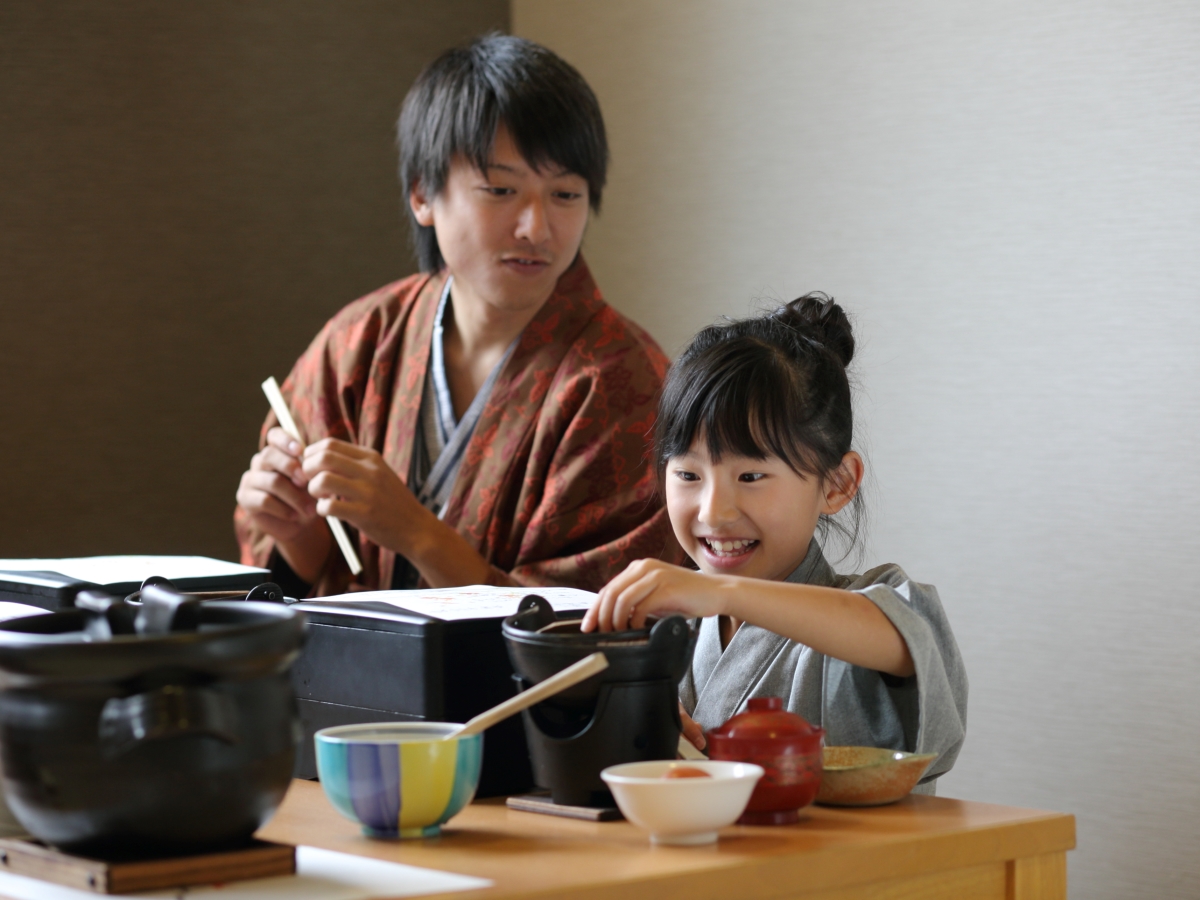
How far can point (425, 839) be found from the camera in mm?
826

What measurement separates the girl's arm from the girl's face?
0.71ft

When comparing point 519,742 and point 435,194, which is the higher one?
point 435,194

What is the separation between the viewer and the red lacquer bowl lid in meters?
0.85

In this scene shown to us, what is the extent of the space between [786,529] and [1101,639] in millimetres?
840

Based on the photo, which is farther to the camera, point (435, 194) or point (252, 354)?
point (252, 354)

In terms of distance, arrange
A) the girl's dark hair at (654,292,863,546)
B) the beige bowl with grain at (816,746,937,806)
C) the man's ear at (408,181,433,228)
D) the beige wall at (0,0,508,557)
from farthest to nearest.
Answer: the beige wall at (0,0,508,557) → the man's ear at (408,181,433,228) → the girl's dark hair at (654,292,863,546) → the beige bowl with grain at (816,746,937,806)

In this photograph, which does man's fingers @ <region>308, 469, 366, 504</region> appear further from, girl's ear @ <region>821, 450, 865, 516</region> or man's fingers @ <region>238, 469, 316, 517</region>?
girl's ear @ <region>821, 450, 865, 516</region>

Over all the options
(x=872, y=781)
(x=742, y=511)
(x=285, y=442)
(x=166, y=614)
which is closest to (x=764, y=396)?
(x=742, y=511)

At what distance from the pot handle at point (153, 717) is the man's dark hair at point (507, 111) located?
54.0 inches

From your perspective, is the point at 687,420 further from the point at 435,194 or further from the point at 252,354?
the point at 252,354

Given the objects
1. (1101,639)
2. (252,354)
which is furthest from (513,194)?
(1101,639)

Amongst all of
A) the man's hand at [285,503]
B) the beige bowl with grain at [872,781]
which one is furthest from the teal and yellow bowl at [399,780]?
the man's hand at [285,503]

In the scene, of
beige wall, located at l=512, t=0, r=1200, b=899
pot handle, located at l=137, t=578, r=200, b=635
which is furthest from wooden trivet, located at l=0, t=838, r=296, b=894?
beige wall, located at l=512, t=0, r=1200, b=899

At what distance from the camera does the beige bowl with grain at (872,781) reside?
35.3 inches
